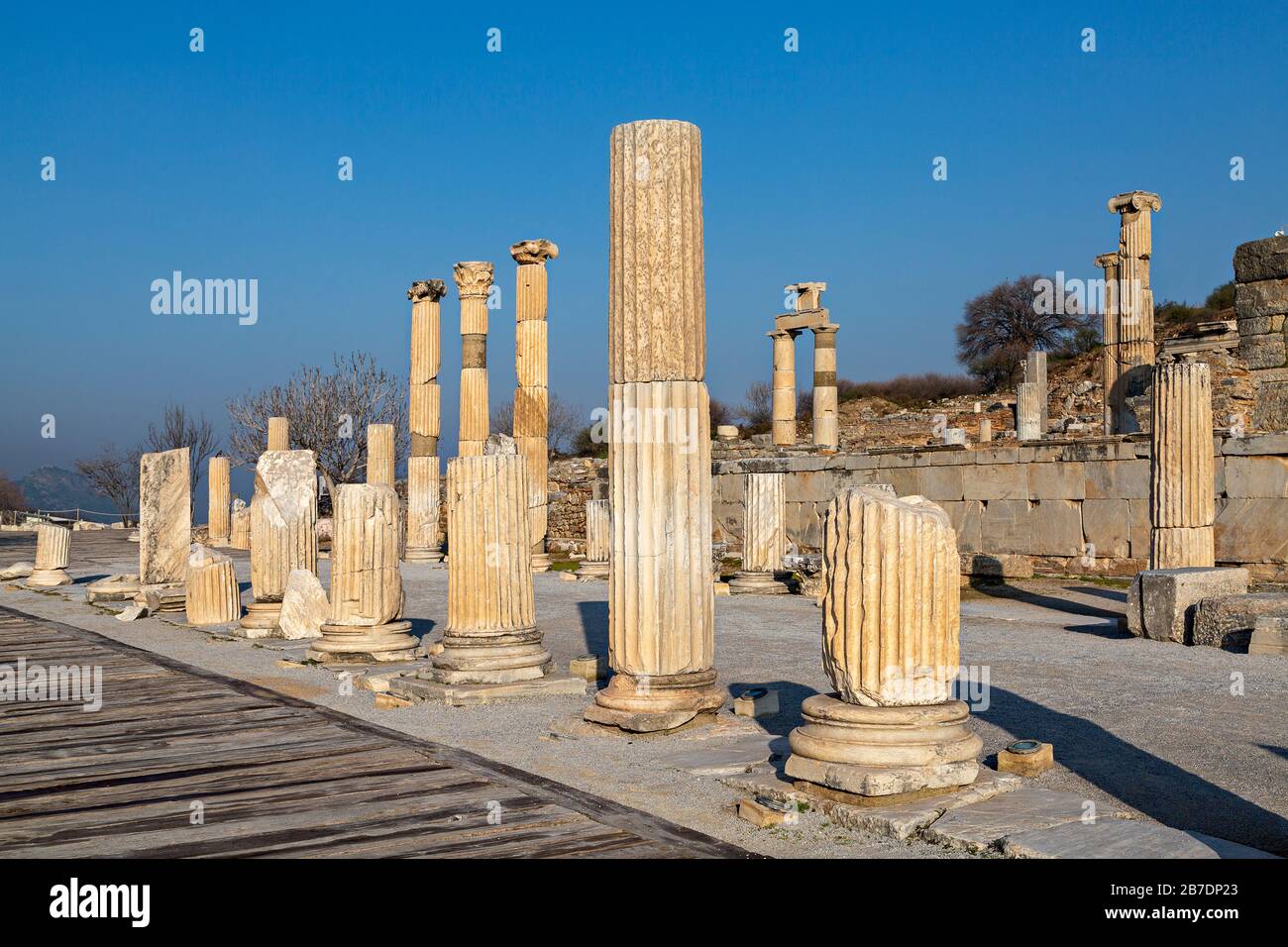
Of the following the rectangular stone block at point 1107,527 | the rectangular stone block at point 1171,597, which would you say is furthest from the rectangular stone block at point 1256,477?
the rectangular stone block at point 1171,597

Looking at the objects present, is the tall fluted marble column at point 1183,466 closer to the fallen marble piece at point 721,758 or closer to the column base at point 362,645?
the fallen marble piece at point 721,758

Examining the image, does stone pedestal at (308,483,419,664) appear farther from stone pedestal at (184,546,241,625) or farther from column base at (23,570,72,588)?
column base at (23,570,72,588)

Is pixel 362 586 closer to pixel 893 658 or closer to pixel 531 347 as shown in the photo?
pixel 893 658

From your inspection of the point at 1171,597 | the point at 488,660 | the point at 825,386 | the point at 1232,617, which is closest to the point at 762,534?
the point at 1171,597

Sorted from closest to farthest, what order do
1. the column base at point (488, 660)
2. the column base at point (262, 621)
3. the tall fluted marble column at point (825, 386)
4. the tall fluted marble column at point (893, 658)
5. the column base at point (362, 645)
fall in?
the tall fluted marble column at point (893, 658) → the column base at point (488, 660) → the column base at point (362, 645) → the column base at point (262, 621) → the tall fluted marble column at point (825, 386)

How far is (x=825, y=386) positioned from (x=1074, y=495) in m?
11.0

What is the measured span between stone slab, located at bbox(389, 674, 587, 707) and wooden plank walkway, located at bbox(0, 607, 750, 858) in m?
0.85

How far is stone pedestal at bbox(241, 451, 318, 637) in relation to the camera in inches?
555

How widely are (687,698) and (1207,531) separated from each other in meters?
8.35

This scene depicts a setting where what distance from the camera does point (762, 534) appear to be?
59.3 feet

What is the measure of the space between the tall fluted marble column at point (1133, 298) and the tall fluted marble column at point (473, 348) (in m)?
12.4

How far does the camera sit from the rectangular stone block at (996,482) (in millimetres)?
20391

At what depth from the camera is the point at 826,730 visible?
5.99 metres
